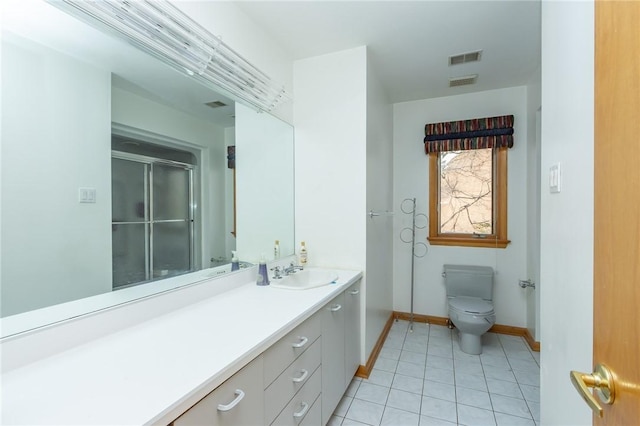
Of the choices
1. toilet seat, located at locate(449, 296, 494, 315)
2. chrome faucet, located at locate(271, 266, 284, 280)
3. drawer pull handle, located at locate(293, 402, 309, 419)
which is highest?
chrome faucet, located at locate(271, 266, 284, 280)

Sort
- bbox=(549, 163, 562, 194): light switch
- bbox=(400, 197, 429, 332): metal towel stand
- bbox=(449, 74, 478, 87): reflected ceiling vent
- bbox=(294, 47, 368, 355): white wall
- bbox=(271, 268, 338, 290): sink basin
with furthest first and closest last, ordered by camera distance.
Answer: bbox=(400, 197, 429, 332): metal towel stand → bbox=(449, 74, 478, 87): reflected ceiling vent → bbox=(294, 47, 368, 355): white wall → bbox=(271, 268, 338, 290): sink basin → bbox=(549, 163, 562, 194): light switch

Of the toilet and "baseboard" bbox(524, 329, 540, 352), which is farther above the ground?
the toilet

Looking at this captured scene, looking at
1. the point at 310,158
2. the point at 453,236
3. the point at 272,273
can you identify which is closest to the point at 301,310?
the point at 272,273

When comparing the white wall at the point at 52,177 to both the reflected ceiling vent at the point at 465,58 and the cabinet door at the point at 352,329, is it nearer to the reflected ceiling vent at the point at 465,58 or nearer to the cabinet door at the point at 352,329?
the cabinet door at the point at 352,329

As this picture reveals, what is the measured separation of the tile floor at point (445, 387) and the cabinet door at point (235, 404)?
3.33 ft

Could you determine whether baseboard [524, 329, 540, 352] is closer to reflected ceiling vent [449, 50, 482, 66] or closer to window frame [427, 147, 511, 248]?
window frame [427, 147, 511, 248]

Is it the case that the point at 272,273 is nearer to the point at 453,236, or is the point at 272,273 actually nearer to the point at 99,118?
the point at 99,118

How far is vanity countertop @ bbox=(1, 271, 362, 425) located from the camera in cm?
68

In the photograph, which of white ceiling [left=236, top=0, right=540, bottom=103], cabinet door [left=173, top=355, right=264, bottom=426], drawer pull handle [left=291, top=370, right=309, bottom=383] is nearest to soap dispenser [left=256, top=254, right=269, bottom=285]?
drawer pull handle [left=291, top=370, right=309, bottom=383]

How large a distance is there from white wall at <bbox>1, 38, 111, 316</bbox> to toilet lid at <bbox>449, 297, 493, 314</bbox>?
8.86 ft

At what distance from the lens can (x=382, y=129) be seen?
2.88 metres

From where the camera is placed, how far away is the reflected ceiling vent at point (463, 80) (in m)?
2.76

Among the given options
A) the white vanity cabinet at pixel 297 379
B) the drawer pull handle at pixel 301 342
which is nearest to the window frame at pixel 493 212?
the white vanity cabinet at pixel 297 379

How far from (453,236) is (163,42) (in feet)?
10.4
